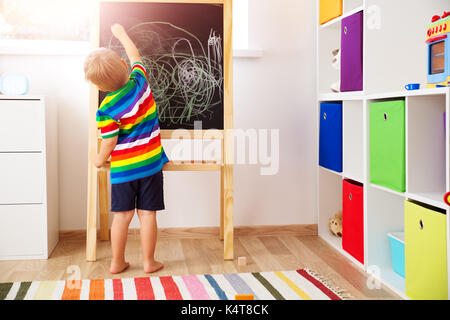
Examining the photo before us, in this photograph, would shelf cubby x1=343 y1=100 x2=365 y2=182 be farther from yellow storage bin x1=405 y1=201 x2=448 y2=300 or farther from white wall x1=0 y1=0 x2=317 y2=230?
yellow storage bin x1=405 y1=201 x2=448 y2=300

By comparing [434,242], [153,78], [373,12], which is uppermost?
[373,12]

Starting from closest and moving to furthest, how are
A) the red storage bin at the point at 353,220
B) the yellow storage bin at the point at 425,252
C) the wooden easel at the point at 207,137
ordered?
1. the yellow storage bin at the point at 425,252
2. the red storage bin at the point at 353,220
3. the wooden easel at the point at 207,137

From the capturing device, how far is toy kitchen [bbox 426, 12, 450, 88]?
1.80m

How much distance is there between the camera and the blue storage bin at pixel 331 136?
→ 2.55m

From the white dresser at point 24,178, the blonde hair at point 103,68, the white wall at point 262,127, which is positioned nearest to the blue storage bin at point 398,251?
the white wall at point 262,127

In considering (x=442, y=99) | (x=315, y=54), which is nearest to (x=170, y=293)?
(x=442, y=99)

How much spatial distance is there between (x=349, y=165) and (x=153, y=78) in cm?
98

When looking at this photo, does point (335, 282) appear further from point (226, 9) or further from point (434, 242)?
point (226, 9)

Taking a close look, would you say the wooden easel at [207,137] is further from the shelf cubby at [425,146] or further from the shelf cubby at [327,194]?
the shelf cubby at [425,146]

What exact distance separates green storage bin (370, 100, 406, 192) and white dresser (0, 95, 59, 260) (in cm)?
143

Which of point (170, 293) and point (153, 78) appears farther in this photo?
point (153, 78)

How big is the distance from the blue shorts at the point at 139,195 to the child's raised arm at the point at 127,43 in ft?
1.71

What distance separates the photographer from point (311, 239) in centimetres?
284

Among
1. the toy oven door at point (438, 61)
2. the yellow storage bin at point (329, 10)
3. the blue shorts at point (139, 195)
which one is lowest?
the blue shorts at point (139, 195)
